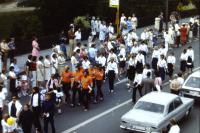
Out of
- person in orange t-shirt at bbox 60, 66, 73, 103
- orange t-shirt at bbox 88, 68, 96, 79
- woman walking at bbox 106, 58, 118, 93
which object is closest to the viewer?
person in orange t-shirt at bbox 60, 66, 73, 103

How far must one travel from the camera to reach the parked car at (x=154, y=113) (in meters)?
17.8

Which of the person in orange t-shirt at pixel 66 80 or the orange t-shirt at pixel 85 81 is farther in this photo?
the person in orange t-shirt at pixel 66 80

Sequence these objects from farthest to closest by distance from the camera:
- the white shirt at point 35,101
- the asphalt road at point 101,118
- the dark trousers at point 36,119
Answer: the asphalt road at point 101,118 → the white shirt at point 35,101 → the dark trousers at point 36,119

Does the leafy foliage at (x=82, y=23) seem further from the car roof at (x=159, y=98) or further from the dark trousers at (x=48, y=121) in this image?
the dark trousers at (x=48, y=121)

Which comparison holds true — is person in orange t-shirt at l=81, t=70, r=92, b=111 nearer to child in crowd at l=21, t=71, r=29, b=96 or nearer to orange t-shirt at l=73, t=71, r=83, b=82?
orange t-shirt at l=73, t=71, r=83, b=82

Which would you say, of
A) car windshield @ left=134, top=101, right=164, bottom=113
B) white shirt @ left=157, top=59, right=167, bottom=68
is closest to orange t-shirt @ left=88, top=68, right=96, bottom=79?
car windshield @ left=134, top=101, right=164, bottom=113

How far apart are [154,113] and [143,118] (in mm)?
600

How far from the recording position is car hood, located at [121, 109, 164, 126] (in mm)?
17750

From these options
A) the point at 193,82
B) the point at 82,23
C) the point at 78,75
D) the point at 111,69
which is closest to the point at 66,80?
the point at 78,75

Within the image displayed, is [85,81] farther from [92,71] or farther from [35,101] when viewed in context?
[35,101]

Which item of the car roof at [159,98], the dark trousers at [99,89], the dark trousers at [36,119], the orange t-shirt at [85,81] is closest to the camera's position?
the dark trousers at [36,119]

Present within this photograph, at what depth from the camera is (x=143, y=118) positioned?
1802 centimetres

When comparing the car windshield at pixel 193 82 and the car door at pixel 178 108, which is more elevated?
the car windshield at pixel 193 82

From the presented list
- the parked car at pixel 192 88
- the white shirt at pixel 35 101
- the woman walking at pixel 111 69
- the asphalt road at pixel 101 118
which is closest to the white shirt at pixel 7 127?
the white shirt at pixel 35 101
